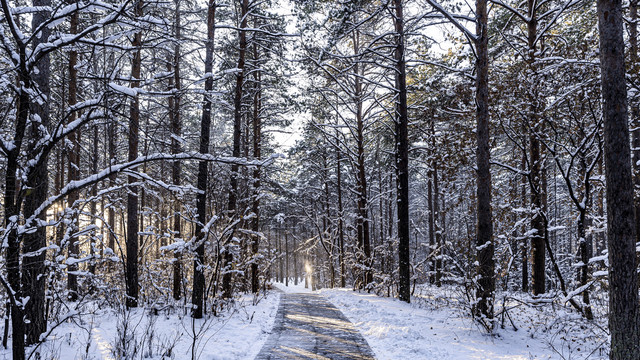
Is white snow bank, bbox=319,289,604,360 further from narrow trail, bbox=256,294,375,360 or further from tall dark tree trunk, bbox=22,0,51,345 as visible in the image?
tall dark tree trunk, bbox=22,0,51,345

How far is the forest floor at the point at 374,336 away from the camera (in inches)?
Result: 238

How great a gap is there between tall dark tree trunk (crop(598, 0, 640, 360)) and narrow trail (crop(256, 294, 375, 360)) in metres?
3.63

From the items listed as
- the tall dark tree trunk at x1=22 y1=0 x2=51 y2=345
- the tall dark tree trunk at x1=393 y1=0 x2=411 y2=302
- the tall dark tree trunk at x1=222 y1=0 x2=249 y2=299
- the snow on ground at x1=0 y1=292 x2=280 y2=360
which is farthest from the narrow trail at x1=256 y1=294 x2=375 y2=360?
the tall dark tree trunk at x1=22 y1=0 x2=51 y2=345

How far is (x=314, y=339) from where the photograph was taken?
7648 mm

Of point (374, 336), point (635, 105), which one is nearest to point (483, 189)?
point (374, 336)

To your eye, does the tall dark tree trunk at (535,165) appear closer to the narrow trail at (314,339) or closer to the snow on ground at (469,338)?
the snow on ground at (469,338)

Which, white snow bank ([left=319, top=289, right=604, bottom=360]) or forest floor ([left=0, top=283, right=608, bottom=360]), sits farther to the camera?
white snow bank ([left=319, top=289, right=604, bottom=360])

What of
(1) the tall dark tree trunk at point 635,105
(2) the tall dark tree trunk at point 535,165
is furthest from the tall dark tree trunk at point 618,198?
(2) the tall dark tree trunk at point 535,165

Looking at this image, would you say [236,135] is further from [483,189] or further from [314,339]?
[483,189]

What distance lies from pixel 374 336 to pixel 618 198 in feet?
17.1

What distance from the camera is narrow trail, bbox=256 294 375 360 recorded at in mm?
6473

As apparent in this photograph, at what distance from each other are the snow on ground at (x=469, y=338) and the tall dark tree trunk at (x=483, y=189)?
699mm

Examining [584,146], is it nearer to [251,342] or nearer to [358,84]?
[251,342]

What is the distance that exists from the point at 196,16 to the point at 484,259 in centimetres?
1534
